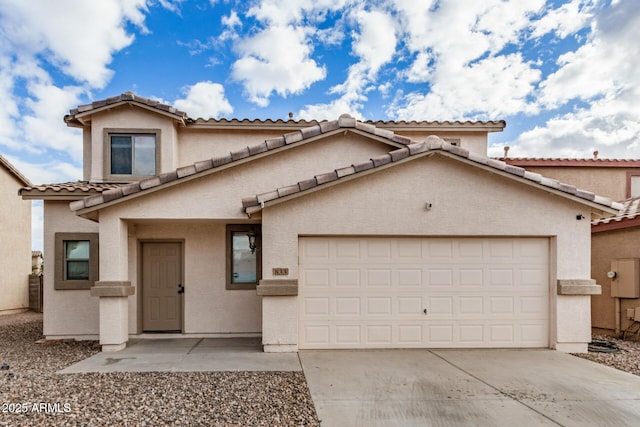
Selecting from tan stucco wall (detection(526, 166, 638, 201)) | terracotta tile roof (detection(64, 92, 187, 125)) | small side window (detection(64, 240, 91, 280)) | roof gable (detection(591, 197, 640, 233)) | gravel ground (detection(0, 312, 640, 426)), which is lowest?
gravel ground (detection(0, 312, 640, 426))

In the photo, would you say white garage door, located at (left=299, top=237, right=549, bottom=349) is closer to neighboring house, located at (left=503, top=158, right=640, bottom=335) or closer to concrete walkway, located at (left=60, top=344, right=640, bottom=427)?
concrete walkway, located at (left=60, top=344, right=640, bottom=427)

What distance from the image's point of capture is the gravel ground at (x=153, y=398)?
4.63 metres

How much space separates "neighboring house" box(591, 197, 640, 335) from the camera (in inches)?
374

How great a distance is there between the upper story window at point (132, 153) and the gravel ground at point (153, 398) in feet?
17.3

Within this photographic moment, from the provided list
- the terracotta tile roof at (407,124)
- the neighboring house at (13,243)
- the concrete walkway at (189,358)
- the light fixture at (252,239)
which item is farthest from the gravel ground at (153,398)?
the neighboring house at (13,243)

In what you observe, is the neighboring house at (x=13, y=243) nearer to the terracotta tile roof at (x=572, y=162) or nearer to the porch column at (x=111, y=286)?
the porch column at (x=111, y=286)

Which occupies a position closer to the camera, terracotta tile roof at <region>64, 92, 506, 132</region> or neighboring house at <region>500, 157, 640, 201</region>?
terracotta tile roof at <region>64, 92, 506, 132</region>

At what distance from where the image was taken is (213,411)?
16.0ft

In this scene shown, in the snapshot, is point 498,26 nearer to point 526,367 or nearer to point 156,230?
point 526,367

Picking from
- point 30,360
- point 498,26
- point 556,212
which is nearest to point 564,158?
point 498,26

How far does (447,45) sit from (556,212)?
8.12m

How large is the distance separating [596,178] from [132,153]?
591 inches

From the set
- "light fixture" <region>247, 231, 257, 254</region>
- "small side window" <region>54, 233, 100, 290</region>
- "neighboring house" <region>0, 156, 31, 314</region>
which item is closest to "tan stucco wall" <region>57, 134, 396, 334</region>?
"small side window" <region>54, 233, 100, 290</region>

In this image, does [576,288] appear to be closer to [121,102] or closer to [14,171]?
[121,102]
